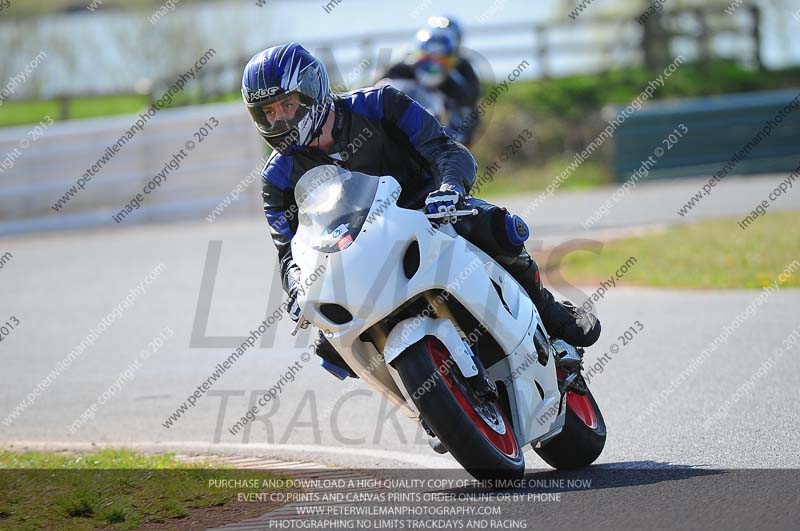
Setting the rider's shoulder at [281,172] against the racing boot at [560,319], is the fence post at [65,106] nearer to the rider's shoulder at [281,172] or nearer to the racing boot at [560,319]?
the rider's shoulder at [281,172]

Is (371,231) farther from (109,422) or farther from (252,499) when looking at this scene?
(109,422)

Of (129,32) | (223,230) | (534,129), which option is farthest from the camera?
(129,32)

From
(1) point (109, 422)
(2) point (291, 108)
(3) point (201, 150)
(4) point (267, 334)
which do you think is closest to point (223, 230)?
(3) point (201, 150)

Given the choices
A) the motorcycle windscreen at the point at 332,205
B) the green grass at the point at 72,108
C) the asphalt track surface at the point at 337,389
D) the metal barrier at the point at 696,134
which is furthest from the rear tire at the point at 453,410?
the green grass at the point at 72,108

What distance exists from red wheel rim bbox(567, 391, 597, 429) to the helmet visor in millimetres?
1957

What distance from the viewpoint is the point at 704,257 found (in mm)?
13148

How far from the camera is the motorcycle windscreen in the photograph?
5.10 metres

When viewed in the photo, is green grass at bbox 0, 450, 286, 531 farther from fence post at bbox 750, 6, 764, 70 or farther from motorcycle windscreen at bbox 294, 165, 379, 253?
fence post at bbox 750, 6, 764, 70

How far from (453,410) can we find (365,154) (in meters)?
1.60

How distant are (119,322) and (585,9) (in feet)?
Answer: 69.9


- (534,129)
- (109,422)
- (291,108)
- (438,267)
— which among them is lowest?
(534,129)

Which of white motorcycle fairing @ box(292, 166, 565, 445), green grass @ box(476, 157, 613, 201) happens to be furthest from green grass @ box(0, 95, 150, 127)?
white motorcycle fairing @ box(292, 166, 565, 445)

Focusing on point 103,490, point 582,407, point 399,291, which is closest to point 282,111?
point 399,291

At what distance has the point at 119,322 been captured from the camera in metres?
11.7
